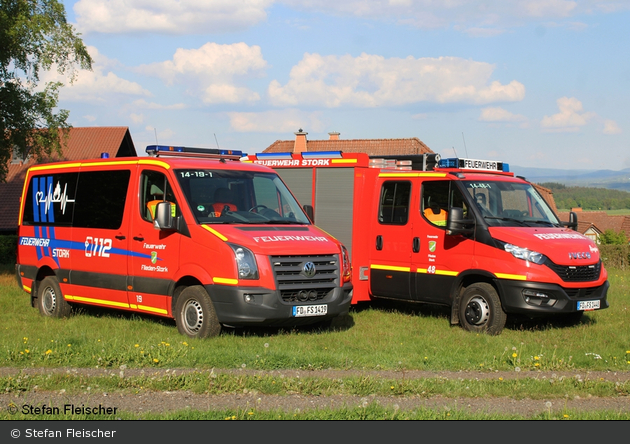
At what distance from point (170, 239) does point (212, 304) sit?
122 centimetres

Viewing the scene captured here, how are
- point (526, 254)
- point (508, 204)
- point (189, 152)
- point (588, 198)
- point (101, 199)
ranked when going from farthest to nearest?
point (588, 198) → point (189, 152) → point (101, 199) → point (508, 204) → point (526, 254)

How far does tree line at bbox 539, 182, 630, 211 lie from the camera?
4961 inches

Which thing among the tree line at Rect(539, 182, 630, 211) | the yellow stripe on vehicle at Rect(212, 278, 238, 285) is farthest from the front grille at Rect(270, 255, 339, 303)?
the tree line at Rect(539, 182, 630, 211)

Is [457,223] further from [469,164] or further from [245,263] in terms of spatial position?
[245,263]

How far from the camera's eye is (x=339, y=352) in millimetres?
8797

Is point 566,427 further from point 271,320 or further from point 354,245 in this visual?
point 354,245

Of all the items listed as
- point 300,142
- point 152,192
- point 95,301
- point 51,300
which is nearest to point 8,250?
point 51,300

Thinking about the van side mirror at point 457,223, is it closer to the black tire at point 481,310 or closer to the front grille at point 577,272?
the black tire at point 481,310

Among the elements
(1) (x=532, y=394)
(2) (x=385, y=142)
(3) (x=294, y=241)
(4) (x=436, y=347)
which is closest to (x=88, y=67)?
(3) (x=294, y=241)

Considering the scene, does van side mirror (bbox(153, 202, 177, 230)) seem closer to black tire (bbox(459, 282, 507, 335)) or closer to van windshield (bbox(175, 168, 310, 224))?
van windshield (bbox(175, 168, 310, 224))

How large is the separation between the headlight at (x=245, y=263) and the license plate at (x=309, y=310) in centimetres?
70

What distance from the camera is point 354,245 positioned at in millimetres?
12195

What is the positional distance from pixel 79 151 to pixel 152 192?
33539mm

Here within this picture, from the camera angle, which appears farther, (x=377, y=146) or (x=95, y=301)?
(x=377, y=146)
